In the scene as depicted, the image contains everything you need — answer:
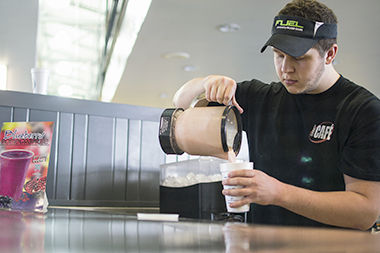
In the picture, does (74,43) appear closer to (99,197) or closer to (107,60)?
(107,60)

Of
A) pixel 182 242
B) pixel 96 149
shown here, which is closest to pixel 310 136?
pixel 96 149

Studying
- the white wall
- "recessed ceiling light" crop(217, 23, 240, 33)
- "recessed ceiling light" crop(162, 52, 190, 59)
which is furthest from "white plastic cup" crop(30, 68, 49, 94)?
"recessed ceiling light" crop(162, 52, 190, 59)

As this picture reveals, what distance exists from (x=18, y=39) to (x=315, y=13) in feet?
11.5

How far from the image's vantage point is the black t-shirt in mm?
1237

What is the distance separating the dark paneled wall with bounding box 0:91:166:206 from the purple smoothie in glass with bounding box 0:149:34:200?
34cm

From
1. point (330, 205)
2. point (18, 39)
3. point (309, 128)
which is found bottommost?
point (330, 205)

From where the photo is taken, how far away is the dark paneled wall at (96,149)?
1708 mm

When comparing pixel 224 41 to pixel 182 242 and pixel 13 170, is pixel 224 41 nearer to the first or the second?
pixel 13 170

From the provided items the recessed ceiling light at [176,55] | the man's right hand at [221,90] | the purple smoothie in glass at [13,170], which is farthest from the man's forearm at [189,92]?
the recessed ceiling light at [176,55]

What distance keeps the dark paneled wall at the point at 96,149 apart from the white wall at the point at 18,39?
2.63m

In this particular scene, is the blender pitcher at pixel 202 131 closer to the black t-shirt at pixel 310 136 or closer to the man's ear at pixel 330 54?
the black t-shirt at pixel 310 136

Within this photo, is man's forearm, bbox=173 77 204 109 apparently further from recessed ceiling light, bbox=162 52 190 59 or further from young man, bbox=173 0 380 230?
recessed ceiling light, bbox=162 52 190 59

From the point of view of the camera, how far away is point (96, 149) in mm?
1814

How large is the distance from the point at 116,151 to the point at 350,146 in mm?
965
